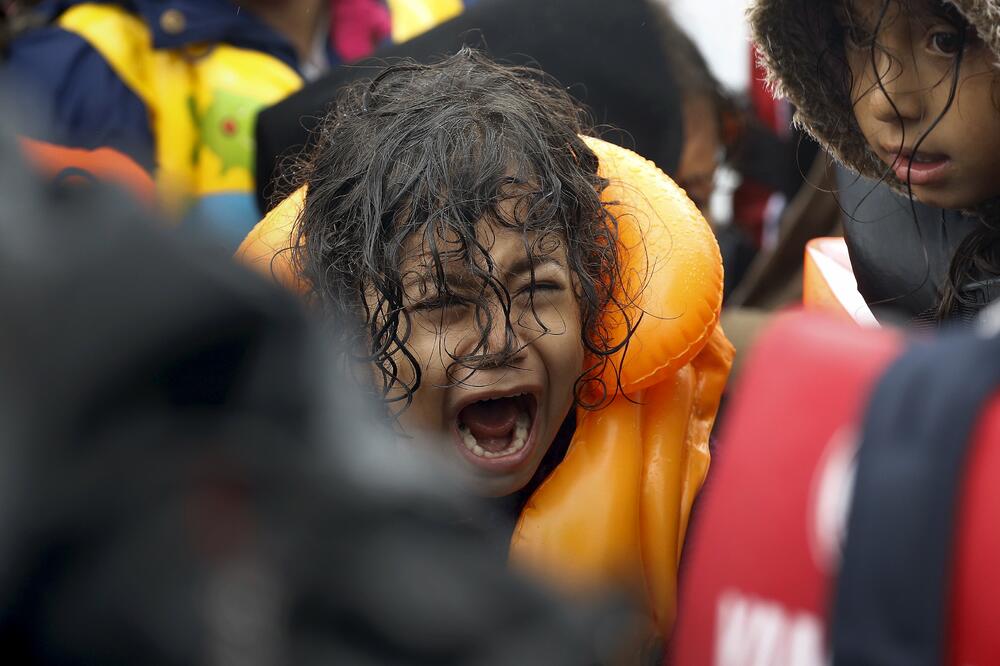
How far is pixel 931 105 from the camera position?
5.44 feet

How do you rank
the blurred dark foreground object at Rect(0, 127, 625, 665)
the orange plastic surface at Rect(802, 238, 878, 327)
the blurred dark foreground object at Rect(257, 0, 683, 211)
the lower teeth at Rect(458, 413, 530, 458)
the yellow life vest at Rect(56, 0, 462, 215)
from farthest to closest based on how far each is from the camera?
the yellow life vest at Rect(56, 0, 462, 215)
the blurred dark foreground object at Rect(257, 0, 683, 211)
the orange plastic surface at Rect(802, 238, 878, 327)
the lower teeth at Rect(458, 413, 530, 458)
the blurred dark foreground object at Rect(0, 127, 625, 665)

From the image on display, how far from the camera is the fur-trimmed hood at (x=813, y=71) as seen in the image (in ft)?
6.35

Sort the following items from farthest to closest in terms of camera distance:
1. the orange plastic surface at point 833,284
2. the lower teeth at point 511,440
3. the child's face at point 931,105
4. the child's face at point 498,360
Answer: the orange plastic surface at point 833,284 → the lower teeth at point 511,440 → the child's face at point 498,360 → the child's face at point 931,105

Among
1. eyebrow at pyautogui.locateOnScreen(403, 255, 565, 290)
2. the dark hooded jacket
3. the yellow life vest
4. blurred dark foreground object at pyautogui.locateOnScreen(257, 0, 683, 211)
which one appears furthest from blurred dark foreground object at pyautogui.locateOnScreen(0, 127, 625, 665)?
the yellow life vest

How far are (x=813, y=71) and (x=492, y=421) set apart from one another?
0.76 meters

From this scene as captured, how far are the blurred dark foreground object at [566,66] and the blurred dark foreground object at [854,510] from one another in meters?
1.59

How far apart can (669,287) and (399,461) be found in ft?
4.27

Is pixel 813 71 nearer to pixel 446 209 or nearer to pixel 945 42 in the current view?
pixel 945 42

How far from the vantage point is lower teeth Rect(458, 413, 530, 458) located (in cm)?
184

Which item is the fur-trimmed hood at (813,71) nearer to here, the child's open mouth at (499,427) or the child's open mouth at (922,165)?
the child's open mouth at (922,165)

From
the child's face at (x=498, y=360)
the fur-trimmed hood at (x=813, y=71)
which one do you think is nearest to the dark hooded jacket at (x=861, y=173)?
the fur-trimmed hood at (x=813, y=71)

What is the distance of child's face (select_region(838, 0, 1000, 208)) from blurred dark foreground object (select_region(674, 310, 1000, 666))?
814 millimetres

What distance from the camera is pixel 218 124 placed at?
299 centimetres

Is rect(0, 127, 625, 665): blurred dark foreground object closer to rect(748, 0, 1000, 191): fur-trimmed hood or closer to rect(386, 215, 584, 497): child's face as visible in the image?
rect(386, 215, 584, 497): child's face
